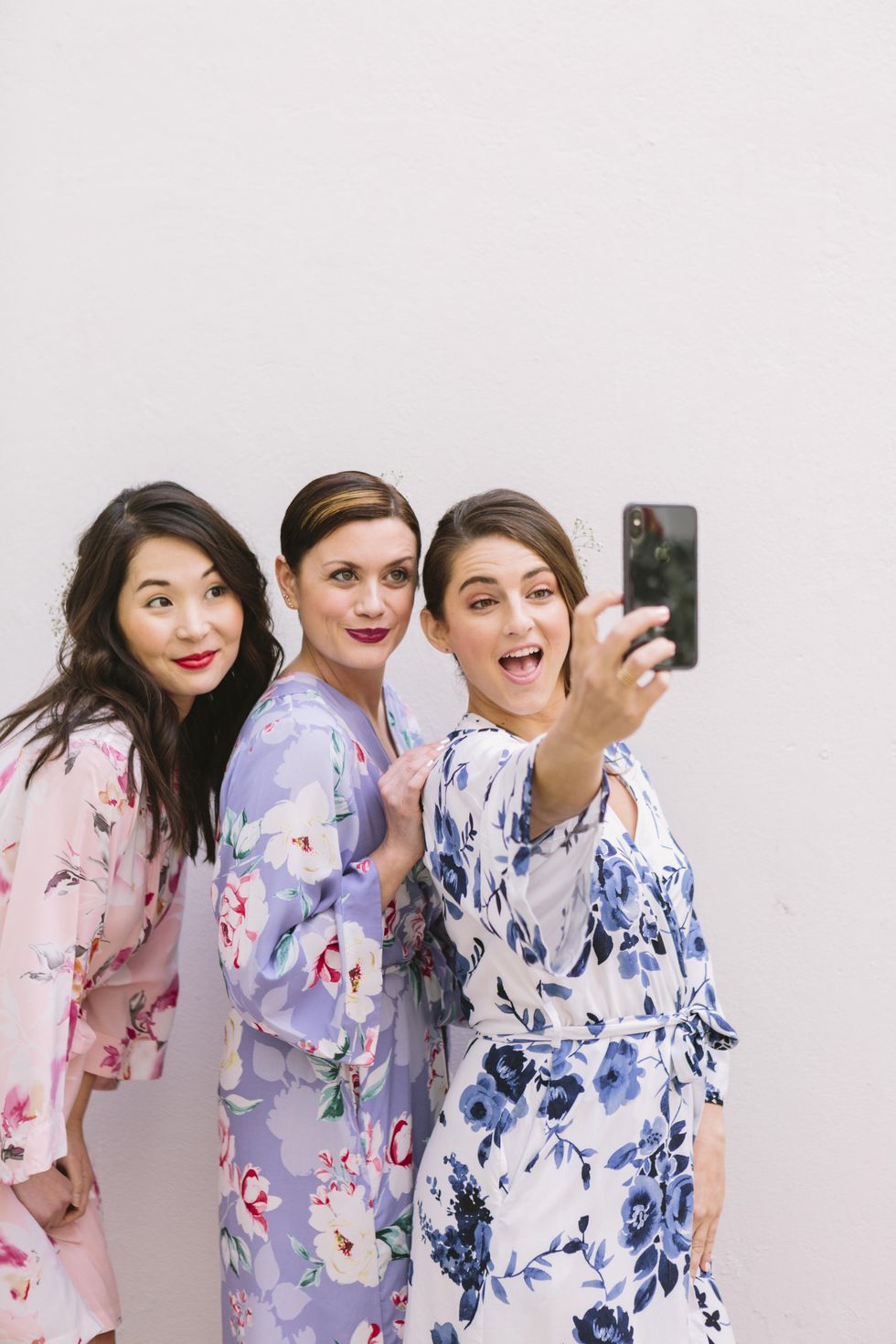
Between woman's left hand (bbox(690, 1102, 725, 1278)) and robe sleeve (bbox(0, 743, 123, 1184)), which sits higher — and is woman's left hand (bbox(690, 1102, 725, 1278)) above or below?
below

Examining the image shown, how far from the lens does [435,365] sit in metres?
2.12

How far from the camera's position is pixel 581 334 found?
2.10 meters

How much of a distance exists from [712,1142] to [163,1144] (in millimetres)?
1117

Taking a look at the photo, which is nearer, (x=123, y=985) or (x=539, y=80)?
(x=123, y=985)

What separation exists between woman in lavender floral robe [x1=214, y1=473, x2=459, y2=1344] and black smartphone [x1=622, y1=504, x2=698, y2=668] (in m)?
0.50

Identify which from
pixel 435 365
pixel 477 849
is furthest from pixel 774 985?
pixel 435 365

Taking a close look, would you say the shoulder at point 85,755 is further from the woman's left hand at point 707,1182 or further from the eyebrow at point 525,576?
the woman's left hand at point 707,1182

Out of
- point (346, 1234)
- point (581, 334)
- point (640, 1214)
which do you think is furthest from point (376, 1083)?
point (581, 334)

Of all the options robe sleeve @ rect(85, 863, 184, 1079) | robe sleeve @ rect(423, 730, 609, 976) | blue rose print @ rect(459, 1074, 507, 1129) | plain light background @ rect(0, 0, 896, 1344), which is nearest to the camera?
robe sleeve @ rect(423, 730, 609, 976)

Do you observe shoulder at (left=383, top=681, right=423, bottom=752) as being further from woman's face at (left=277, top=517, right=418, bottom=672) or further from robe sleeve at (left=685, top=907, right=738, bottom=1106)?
robe sleeve at (left=685, top=907, right=738, bottom=1106)

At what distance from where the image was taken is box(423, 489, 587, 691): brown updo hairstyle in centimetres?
156

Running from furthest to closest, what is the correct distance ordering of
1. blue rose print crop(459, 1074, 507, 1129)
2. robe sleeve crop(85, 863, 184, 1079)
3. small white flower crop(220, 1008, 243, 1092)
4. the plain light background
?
1. the plain light background
2. robe sleeve crop(85, 863, 184, 1079)
3. small white flower crop(220, 1008, 243, 1092)
4. blue rose print crop(459, 1074, 507, 1129)

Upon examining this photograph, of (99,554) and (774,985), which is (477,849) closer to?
(99,554)

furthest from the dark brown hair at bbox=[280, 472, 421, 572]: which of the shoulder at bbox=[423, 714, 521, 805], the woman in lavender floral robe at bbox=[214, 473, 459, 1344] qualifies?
the shoulder at bbox=[423, 714, 521, 805]
